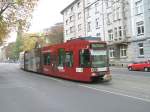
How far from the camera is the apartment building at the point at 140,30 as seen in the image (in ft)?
146

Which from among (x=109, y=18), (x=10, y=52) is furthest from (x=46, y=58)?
(x=10, y=52)

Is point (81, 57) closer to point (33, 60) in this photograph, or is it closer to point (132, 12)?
point (33, 60)

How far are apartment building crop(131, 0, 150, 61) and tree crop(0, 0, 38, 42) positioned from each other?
48.0 ft

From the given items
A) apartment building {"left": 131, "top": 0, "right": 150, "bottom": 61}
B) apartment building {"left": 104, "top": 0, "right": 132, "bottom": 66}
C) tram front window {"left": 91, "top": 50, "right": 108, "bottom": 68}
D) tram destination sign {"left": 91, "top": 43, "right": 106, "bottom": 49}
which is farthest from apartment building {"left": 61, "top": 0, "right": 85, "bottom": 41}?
tram front window {"left": 91, "top": 50, "right": 108, "bottom": 68}

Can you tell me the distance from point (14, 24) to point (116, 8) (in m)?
18.4

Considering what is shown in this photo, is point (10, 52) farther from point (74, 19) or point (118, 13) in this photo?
point (118, 13)

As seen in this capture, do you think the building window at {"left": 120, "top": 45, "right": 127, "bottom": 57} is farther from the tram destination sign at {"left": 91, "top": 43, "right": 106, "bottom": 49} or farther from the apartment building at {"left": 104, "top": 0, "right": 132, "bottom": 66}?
the tram destination sign at {"left": 91, "top": 43, "right": 106, "bottom": 49}

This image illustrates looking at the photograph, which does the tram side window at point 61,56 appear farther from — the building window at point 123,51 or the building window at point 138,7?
the building window at point 123,51

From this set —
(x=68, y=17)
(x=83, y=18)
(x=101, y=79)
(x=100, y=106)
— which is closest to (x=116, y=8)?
(x=83, y=18)

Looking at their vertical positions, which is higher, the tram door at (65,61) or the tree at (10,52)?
the tree at (10,52)

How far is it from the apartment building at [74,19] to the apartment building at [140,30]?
19.9 m

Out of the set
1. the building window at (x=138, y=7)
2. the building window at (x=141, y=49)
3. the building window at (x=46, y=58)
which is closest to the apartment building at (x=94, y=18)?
the building window at (x=138, y=7)

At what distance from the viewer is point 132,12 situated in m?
47.9

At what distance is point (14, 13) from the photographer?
40.4 m
